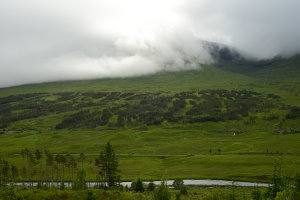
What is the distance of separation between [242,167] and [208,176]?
24.8m

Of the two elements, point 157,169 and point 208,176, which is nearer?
point 208,176

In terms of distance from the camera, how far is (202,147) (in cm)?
19288

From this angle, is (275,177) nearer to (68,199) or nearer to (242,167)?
(68,199)

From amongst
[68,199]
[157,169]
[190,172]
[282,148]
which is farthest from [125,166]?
[282,148]

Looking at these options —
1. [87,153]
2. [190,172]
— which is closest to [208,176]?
[190,172]

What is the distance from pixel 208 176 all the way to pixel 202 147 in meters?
69.8

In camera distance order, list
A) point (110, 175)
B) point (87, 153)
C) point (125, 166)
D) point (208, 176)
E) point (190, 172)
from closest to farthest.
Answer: point (110, 175) → point (208, 176) → point (190, 172) → point (125, 166) → point (87, 153)

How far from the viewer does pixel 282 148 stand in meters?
168

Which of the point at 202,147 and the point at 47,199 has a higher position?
the point at 47,199

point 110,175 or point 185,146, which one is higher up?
point 110,175

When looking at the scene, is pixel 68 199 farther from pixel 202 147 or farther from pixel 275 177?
pixel 202 147

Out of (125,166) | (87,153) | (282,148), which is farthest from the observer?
(87,153)

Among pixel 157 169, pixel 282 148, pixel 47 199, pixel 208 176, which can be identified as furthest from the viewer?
pixel 282 148

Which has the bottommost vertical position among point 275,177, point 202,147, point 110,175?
point 202,147
